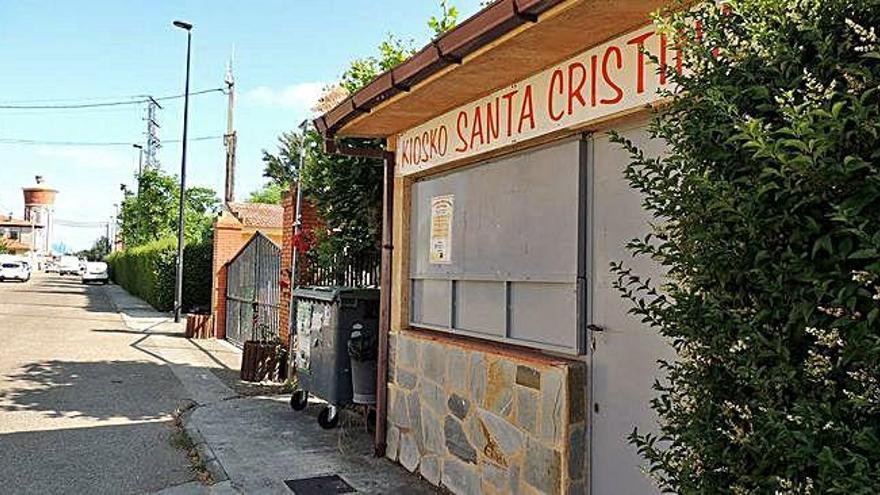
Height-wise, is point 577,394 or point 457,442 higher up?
point 577,394

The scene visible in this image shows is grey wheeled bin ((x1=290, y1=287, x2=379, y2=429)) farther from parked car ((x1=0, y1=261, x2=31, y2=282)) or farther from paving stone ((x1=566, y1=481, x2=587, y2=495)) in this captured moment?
parked car ((x1=0, y1=261, x2=31, y2=282))

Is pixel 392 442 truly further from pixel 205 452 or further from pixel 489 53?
pixel 489 53

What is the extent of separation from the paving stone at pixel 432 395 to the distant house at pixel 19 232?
101867 mm

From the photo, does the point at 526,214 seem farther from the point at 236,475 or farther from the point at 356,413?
the point at 356,413

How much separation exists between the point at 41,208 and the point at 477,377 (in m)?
117

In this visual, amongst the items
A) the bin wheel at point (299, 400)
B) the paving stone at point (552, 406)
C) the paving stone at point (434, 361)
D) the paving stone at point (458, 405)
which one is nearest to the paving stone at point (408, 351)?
the paving stone at point (434, 361)

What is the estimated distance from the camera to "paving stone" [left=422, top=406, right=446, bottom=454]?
539 cm

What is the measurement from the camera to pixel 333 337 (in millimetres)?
7164

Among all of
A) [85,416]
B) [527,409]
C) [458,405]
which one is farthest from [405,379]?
[85,416]

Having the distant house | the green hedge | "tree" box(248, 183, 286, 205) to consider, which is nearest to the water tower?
the distant house

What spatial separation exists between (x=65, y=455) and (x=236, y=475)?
6.34 feet

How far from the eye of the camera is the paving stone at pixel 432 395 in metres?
5.40

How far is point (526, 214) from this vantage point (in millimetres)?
4609

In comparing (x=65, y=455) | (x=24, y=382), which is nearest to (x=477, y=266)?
(x=65, y=455)
